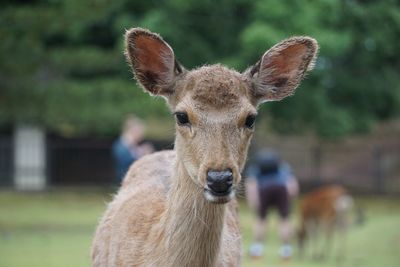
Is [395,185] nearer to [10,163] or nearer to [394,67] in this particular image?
[394,67]

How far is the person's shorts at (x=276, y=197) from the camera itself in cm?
1792

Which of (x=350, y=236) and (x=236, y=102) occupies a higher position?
(x=236, y=102)

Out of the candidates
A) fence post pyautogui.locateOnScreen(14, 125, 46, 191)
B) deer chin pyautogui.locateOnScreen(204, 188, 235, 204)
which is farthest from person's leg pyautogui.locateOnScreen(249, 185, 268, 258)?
fence post pyautogui.locateOnScreen(14, 125, 46, 191)

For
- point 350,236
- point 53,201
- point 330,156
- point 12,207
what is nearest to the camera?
point 350,236

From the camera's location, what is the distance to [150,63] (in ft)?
22.4

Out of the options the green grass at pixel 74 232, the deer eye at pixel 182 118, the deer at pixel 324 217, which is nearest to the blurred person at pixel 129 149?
the green grass at pixel 74 232

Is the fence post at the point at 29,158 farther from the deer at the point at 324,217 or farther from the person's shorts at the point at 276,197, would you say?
the person's shorts at the point at 276,197

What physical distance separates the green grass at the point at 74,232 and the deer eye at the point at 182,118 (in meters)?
5.81

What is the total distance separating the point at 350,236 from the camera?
22359 mm

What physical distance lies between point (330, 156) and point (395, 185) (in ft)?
11.2

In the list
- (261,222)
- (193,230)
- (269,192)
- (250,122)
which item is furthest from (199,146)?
(269,192)

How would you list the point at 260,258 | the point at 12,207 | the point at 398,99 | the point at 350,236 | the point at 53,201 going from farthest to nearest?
1. the point at 398,99
2. the point at 53,201
3. the point at 12,207
4. the point at 350,236
5. the point at 260,258

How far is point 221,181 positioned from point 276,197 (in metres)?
12.3

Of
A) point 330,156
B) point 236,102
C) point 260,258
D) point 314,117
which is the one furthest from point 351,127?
point 236,102
